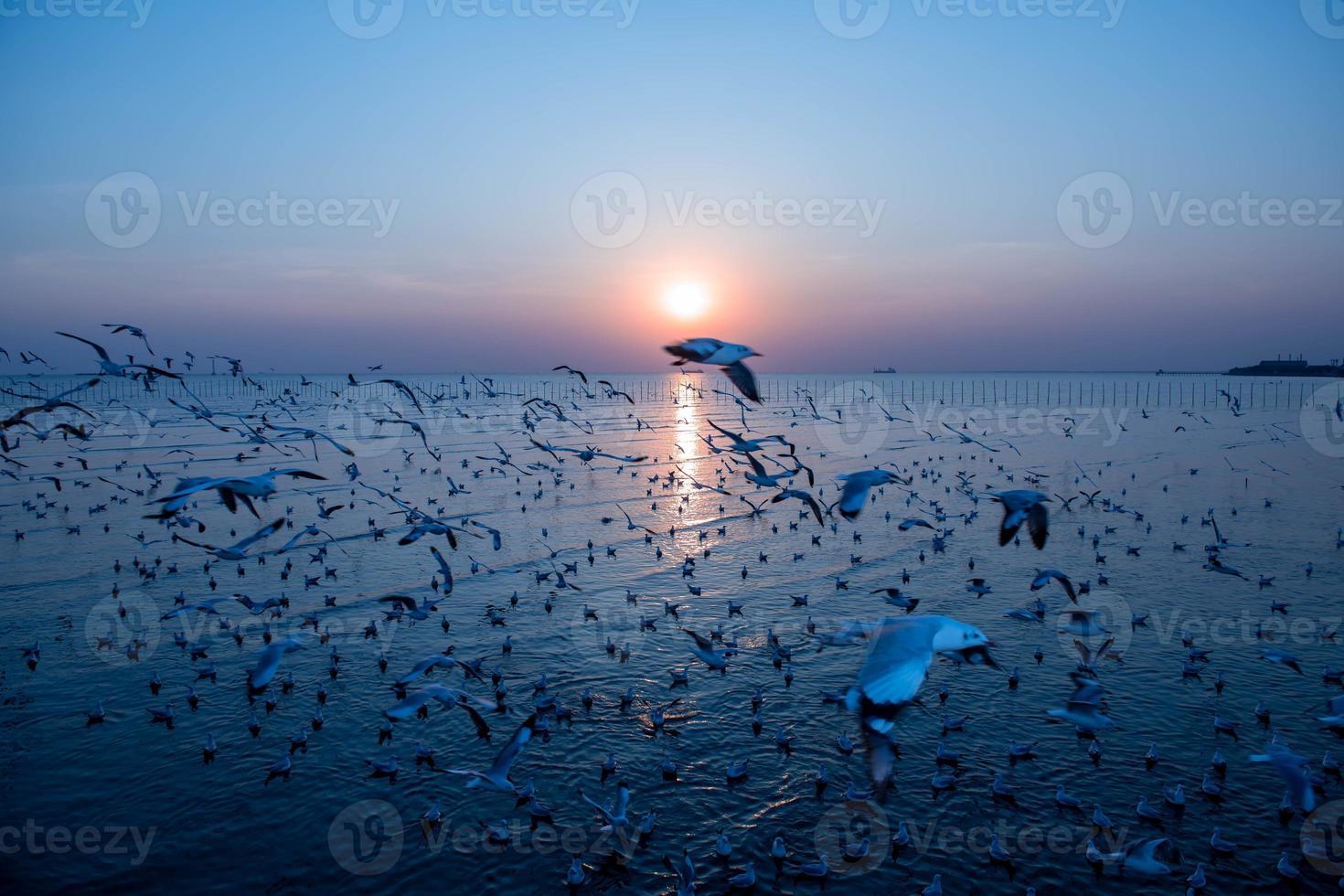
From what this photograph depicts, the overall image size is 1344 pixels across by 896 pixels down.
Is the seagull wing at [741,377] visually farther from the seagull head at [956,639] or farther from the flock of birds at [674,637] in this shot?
the seagull head at [956,639]

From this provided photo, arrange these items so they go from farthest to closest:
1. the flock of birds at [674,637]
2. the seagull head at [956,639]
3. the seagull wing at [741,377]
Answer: the seagull wing at [741,377]
the flock of birds at [674,637]
the seagull head at [956,639]

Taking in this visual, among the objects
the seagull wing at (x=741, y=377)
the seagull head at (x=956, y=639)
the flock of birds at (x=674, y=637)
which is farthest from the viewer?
the seagull wing at (x=741, y=377)

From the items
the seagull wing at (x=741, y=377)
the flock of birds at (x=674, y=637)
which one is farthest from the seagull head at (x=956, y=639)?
the seagull wing at (x=741, y=377)

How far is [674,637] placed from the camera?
17781 mm

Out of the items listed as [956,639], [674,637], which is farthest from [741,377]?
[674,637]

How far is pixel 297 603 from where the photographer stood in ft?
64.8

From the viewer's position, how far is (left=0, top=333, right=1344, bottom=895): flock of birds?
9.96 m

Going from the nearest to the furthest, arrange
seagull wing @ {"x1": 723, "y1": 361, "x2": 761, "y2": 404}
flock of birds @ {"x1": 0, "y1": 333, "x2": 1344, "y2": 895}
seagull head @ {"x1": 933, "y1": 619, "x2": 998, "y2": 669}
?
seagull head @ {"x1": 933, "y1": 619, "x2": 998, "y2": 669} < flock of birds @ {"x1": 0, "y1": 333, "x2": 1344, "y2": 895} < seagull wing @ {"x1": 723, "y1": 361, "x2": 761, "y2": 404}

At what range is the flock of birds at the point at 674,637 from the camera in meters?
9.96

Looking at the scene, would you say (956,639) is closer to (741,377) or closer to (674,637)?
(741,377)

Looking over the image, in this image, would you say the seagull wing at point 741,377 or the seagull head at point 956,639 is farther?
the seagull wing at point 741,377

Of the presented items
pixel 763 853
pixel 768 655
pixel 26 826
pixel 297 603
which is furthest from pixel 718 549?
pixel 26 826

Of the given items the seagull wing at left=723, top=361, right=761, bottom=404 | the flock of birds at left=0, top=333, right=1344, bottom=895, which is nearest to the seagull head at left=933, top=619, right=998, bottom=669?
the flock of birds at left=0, top=333, right=1344, bottom=895

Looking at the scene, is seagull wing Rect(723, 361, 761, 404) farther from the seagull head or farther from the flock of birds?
the seagull head
